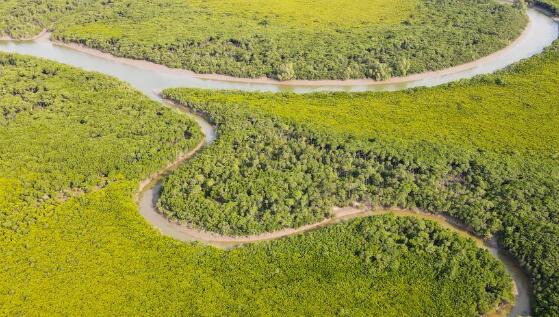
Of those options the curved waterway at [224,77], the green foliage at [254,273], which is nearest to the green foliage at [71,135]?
the green foliage at [254,273]

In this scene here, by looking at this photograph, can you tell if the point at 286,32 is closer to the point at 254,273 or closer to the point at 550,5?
the point at 254,273

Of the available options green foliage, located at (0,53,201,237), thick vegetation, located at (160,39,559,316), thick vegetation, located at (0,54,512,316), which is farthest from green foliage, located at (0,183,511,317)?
green foliage, located at (0,53,201,237)

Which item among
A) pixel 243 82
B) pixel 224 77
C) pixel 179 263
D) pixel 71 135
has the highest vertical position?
pixel 243 82

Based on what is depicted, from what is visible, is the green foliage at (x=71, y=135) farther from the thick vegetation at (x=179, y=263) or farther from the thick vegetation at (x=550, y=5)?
the thick vegetation at (x=550, y=5)

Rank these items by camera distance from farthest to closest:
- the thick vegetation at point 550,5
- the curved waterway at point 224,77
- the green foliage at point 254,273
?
the thick vegetation at point 550,5 < the curved waterway at point 224,77 < the green foliage at point 254,273

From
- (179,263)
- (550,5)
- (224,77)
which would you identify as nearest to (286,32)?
(224,77)

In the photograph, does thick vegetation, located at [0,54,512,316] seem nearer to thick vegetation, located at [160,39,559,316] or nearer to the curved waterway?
thick vegetation, located at [160,39,559,316]

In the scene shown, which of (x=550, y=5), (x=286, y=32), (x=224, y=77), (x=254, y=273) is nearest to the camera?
(x=254, y=273)

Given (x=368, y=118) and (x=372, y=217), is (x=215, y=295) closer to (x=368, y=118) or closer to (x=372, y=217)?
(x=372, y=217)
